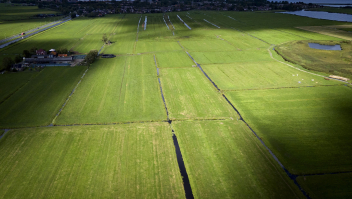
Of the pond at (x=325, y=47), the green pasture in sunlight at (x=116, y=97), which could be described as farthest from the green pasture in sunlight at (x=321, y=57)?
the green pasture in sunlight at (x=116, y=97)

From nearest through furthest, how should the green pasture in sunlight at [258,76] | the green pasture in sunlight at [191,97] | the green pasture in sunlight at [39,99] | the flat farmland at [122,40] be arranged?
the green pasture in sunlight at [39,99]
the green pasture in sunlight at [191,97]
the green pasture in sunlight at [258,76]
the flat farmland at [122,40]

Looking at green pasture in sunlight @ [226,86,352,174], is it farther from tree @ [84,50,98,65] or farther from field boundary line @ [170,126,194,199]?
tree @ [84,50,98,65]

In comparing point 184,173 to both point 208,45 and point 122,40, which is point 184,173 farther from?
point 122,40

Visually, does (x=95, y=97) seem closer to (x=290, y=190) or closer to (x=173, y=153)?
(x=173, y=153)

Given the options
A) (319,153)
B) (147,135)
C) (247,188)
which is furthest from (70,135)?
(319,153)

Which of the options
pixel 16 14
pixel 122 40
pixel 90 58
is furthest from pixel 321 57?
pixel 16 14

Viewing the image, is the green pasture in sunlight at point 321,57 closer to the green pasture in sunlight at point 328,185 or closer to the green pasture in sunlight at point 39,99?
the green pasture in sunlight at point 328,185

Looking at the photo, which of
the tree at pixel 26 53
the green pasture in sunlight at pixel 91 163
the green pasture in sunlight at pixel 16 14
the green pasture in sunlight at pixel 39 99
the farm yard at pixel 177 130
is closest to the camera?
the green pasture in sunlight at pixel 91 163
